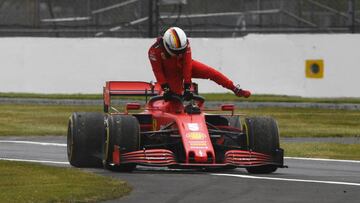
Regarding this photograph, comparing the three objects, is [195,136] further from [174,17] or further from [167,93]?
[174,17]

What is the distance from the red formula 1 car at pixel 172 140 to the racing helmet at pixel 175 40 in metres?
0.56

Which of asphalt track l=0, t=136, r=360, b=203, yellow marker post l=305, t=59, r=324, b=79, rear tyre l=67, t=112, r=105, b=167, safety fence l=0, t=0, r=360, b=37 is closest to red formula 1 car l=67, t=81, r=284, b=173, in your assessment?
rear tyre l=67, t=112, r=105, b=167

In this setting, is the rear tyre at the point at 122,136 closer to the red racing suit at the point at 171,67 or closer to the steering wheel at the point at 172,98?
the steering wheel at the point at 172,98

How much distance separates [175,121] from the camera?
13453 mm

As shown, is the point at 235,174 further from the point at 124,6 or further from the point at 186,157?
the point at 124,6

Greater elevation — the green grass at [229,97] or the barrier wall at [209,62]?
the barrier wall at [209,62]

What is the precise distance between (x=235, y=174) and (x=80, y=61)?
16441 mm

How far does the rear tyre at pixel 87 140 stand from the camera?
13.7 m

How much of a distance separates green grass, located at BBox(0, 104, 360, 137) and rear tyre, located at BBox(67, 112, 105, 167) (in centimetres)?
668

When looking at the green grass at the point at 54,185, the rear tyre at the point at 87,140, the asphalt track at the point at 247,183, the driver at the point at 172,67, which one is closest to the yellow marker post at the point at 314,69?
the asphalt track at the point at 247,183

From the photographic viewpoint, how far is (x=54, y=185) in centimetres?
1144

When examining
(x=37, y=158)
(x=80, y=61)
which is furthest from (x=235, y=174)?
(x=80, y=61)

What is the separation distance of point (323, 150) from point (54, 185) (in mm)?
6895

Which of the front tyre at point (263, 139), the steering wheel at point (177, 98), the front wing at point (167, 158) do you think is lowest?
the front wing at point (167, 158)
